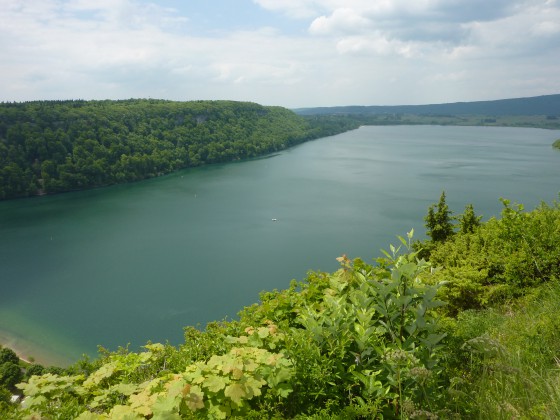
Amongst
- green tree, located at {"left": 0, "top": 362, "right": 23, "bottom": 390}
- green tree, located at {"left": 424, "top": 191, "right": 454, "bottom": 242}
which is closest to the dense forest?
green tree, located at {"left": 424, "top": 191, "right": 454, "bottom": 242}

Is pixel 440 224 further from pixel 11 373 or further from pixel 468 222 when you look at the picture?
pixel 11 373

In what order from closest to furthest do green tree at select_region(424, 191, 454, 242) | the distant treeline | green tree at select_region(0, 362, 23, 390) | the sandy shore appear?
green tree at select_region(424, 191, 454, 242) < green tree at select_region(0, 362, 23, 390) < the sandy shore < the distant treeline

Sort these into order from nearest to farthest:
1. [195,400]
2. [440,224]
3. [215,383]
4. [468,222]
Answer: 1. [195,400]
2. [215,383]
3. [468,222]
4. [440,224]

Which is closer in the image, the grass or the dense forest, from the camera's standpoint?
the grass

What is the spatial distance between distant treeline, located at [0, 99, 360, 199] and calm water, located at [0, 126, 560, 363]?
4303 millimetres

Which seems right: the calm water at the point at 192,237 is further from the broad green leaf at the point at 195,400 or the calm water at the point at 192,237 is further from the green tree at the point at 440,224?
the broad green leaf at the point at 195,400

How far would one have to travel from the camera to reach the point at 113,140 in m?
65.9

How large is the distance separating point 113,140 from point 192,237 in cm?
4197

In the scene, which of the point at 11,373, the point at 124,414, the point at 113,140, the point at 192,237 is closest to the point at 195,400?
the point at 124,414

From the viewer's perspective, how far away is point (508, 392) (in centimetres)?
206

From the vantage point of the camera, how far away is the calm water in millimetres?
20359

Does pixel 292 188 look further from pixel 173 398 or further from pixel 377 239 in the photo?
pixel 173 398

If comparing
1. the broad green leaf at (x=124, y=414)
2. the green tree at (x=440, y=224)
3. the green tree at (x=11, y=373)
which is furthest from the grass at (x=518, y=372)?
the green tree at (x=11, y=373)

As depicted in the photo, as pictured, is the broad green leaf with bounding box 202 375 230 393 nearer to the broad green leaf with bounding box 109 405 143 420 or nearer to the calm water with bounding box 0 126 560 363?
the broad green leaf with bounding box 109 405 143 420
